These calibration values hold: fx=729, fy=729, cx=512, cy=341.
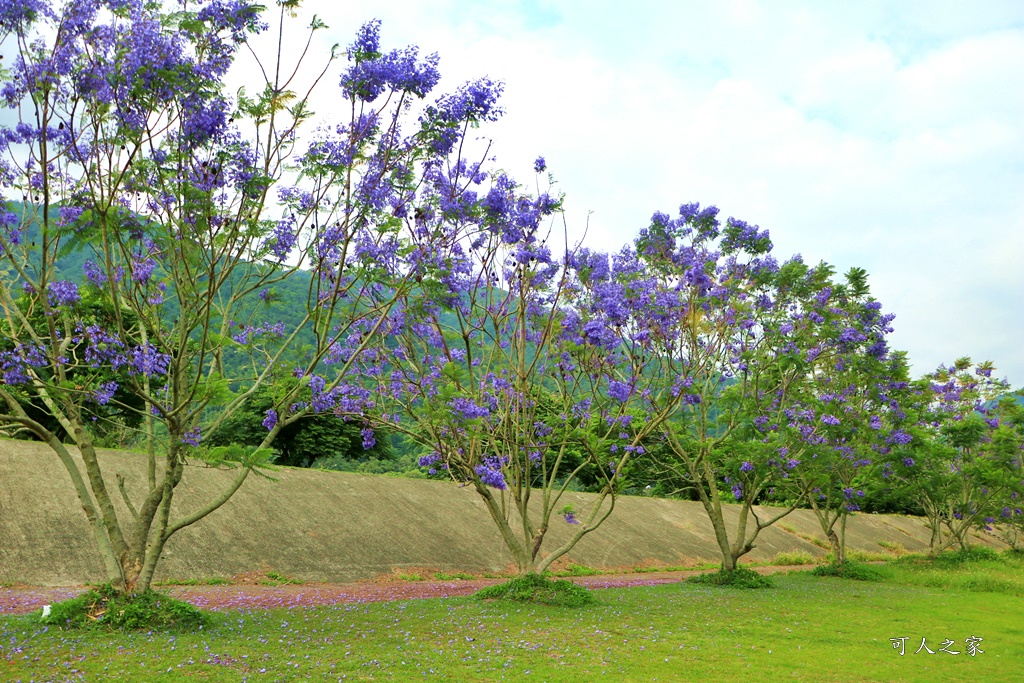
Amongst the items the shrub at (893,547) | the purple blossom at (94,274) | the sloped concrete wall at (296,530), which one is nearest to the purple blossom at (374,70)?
the purple blossom at (94,274)

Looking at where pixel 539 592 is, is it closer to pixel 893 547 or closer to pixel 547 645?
pixel 547 645

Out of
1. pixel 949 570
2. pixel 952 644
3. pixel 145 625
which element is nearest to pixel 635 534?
pixel 949 570

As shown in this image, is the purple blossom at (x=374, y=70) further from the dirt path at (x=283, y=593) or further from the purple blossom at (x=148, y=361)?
the dirt path at (x=283, y=593)

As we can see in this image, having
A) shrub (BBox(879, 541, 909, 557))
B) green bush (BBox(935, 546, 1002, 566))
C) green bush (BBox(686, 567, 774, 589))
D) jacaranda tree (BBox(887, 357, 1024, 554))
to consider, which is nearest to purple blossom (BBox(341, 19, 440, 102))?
green bush (BBox(686, 567, 774, 589))

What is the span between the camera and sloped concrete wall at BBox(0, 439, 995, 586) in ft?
55.8

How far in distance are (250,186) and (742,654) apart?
954cm

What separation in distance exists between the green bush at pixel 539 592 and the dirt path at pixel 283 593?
6.85 feet

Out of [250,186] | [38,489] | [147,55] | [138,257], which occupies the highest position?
[147,55]

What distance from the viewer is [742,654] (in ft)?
34.5

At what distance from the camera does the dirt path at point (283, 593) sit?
1336 cm

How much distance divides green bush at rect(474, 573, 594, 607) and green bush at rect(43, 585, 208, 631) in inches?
241

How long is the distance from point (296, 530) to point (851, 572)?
738 inches

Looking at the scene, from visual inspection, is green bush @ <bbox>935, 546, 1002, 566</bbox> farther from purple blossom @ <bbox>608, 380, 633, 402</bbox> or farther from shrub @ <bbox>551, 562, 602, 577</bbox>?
purple blossom @ <bbox>608, 380, 633, 402</bbox>

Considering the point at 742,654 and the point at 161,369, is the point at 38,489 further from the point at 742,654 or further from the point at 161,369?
the point at 742,654
